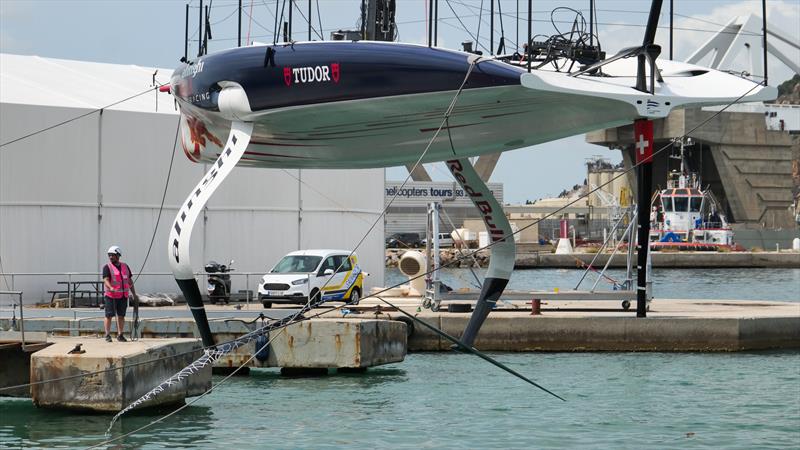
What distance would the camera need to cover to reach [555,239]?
137m

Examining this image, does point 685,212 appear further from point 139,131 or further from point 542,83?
point 542,83

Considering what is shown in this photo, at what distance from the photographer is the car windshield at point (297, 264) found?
3498cm

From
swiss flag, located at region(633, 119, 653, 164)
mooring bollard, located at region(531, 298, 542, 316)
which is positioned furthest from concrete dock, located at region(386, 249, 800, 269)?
swiss flag, located at region(633, 119, 653, 164)

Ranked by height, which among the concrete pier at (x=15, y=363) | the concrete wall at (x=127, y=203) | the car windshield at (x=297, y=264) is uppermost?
the concrete wall at (x=127, y=203)

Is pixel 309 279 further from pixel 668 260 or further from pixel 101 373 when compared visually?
pixel 668 260

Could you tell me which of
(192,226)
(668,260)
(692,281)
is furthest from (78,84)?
(668,260)

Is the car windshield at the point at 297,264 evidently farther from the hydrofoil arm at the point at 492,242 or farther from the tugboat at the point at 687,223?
the tugboat at the point at 687,223

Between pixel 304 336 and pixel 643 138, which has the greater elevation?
pixel 643 138

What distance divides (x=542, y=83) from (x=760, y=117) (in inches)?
4304

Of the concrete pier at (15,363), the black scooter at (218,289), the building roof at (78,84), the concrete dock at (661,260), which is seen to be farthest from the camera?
the concrete dock at (661,260)

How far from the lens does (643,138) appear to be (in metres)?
22.2

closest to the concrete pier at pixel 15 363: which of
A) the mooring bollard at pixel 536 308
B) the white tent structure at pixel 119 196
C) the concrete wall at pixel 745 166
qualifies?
the white tent structure at pixel 119 196

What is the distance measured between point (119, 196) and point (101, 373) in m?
16.4

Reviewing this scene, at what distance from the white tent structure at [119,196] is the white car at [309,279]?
3013mm
